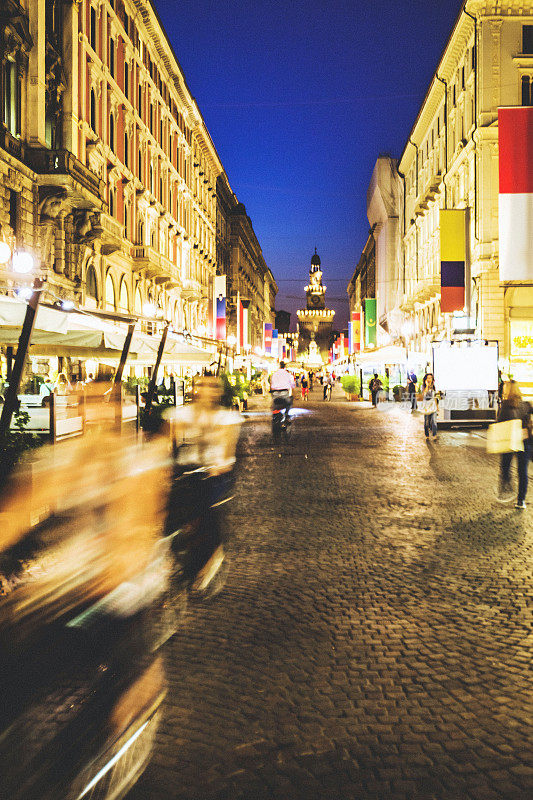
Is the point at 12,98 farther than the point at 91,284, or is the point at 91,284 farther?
the point at 91,284

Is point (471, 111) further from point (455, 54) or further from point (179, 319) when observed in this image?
point (179, 319)

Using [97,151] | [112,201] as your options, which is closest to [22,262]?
[97,151]

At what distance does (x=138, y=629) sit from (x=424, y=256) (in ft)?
168

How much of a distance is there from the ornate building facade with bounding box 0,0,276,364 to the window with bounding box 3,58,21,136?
33 millimetres

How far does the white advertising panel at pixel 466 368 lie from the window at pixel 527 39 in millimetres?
20237

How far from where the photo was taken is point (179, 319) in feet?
163

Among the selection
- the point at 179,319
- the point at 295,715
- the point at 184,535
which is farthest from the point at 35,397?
the point at 179,319

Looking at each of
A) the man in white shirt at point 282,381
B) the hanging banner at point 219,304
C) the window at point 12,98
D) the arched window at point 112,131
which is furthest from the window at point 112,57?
the man in white shirt at point 282,381

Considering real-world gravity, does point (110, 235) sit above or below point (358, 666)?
above

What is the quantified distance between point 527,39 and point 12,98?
24.8 m

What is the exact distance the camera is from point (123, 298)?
3534 cm

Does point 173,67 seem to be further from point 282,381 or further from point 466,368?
point 282,381

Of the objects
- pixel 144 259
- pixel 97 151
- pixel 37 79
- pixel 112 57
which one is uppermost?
pixel 112 57

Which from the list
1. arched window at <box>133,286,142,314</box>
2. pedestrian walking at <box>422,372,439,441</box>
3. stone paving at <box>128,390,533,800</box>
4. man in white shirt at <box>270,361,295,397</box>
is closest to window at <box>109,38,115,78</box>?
arched window at <box>133,286,142,314</box>
